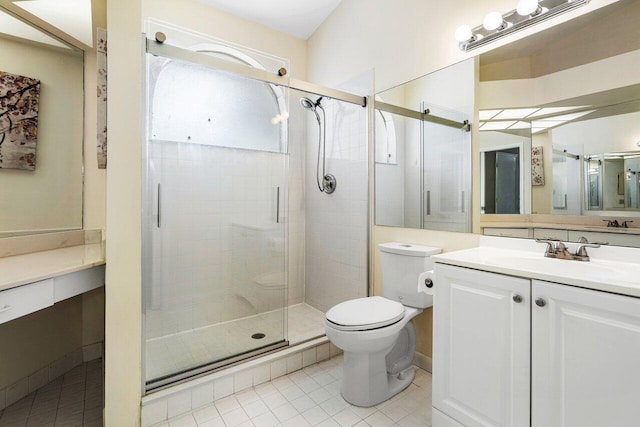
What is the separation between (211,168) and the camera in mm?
2115

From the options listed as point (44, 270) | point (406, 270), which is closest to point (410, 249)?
point (406, 270)

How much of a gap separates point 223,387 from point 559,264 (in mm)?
1794

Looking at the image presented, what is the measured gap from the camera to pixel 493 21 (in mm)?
1550

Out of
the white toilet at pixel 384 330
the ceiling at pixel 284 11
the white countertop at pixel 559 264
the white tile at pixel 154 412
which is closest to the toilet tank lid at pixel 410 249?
the white toilet at pixel 384 330

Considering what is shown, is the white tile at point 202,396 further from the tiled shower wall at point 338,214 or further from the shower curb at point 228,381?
the tiled shower wall at point 338,214

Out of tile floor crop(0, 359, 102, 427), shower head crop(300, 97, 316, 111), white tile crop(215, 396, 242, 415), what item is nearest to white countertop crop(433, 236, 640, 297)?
white tile crop(215, 396, 242, 415)

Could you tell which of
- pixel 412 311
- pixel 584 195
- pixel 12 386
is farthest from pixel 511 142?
pixel 12 386

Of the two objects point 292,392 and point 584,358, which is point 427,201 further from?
point 292,392

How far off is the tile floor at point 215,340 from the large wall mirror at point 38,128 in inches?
39.5

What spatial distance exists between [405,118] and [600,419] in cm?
182

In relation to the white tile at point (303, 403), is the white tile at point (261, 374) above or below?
above

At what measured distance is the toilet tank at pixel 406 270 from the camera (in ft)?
6.03

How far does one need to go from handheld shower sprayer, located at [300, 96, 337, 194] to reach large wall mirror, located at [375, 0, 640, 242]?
1.14m

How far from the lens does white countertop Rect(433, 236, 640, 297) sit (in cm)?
98
